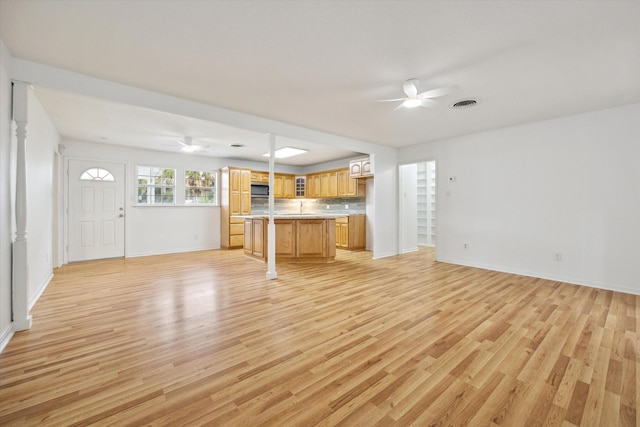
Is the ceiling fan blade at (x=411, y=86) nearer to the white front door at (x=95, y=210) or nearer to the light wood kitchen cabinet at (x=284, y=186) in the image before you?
the light wood kitchen cabinet at (x=284, y=186)

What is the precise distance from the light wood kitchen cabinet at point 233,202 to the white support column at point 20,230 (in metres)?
4.94

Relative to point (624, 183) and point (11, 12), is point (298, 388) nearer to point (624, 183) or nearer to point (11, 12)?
point (11, 12)

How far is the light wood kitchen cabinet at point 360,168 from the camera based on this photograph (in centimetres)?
688

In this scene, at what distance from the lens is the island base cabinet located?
573cm

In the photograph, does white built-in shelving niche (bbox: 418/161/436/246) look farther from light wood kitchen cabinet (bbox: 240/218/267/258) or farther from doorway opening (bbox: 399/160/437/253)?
light wood kitchen cabinet (bbox: 240/218/267/258)

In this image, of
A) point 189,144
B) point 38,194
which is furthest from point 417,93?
point 38,194

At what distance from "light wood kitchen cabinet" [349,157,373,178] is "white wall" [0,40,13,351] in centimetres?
586

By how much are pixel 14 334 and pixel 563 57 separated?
230 inches

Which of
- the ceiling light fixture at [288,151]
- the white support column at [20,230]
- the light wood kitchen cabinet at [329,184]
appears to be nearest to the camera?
the white support column at [20,230]

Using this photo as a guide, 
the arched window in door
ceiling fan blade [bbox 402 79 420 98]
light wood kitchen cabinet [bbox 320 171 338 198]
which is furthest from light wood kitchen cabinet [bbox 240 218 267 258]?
ceiling fan blade [bbox 402 79 420 98]

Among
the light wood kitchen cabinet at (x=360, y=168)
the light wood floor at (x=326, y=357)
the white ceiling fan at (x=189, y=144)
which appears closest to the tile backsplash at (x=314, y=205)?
the light wood kitchen cabinet at (x=360, y=168)

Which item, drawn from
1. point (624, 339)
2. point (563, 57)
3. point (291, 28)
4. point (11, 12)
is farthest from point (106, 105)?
point (624, 339)

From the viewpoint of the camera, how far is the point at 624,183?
380 centimetres

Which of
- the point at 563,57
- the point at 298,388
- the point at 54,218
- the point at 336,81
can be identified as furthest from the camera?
the point at 54,218
